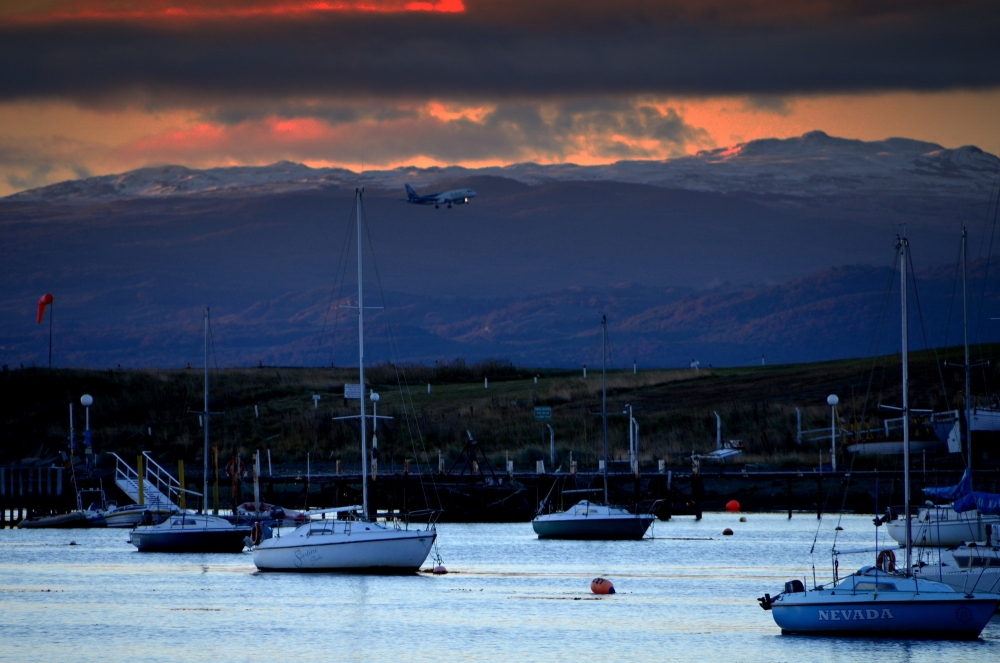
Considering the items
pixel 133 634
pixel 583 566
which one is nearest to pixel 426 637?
pixel 133 634

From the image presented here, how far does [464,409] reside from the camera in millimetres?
113562

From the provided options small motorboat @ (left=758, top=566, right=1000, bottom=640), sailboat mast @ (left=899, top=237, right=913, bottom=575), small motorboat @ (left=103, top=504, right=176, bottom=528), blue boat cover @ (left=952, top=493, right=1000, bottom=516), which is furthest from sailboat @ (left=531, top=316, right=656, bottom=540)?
small motorboat @ (left=758, top=566, right=1000, bottom=640)

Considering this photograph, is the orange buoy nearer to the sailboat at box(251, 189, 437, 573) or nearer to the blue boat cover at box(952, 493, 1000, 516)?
the sailboat at box(251, 189, 437, 573)

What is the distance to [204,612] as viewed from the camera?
4638 centimetres

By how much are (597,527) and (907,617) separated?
32.0 m

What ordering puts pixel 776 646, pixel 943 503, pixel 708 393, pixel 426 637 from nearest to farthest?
pixel 776 646 → pixel 426 637 → pixel 943 503 → pixel 708 393

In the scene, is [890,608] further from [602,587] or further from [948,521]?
[948,521]

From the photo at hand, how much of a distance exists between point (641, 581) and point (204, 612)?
49.5 feet

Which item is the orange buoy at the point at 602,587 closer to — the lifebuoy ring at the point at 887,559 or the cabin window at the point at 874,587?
the lifebuoy ring at the point at 887,559

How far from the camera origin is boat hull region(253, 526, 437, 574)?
5281 cm

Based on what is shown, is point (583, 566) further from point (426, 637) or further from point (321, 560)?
point (426, 637)

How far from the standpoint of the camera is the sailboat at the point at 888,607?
36875mm

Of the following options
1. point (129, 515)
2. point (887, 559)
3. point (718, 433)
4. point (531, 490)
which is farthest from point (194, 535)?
point (718, 433)

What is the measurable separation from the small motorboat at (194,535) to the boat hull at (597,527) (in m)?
12.6
